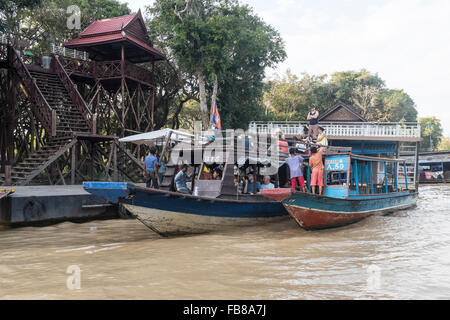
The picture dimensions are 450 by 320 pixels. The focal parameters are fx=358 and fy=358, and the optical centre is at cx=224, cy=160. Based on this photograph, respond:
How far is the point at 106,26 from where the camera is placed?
712 inches

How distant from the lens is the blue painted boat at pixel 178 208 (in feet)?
22.0

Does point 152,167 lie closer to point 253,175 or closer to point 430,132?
point 253,175

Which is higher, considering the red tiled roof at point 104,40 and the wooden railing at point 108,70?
the red tiled roof at point 104,40

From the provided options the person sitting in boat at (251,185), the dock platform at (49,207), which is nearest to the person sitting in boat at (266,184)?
the person sitting in boat at (251,185)

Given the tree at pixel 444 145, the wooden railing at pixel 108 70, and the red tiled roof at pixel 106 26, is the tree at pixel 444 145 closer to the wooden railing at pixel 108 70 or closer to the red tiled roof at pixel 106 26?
the red tiled roof at pixel 106 26

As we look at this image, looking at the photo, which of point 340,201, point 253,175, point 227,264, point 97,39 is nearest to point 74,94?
point 97,39

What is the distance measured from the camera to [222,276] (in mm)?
4977

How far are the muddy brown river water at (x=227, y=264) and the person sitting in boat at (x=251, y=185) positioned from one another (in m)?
1.07

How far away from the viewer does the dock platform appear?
8.39 m

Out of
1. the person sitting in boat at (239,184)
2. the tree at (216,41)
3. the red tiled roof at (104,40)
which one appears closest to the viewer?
the person sitting in boat at (239,184)

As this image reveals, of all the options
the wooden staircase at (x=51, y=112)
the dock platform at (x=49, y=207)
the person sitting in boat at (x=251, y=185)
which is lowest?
the dock platform at (x=49, y=207)

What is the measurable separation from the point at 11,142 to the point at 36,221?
778cm
